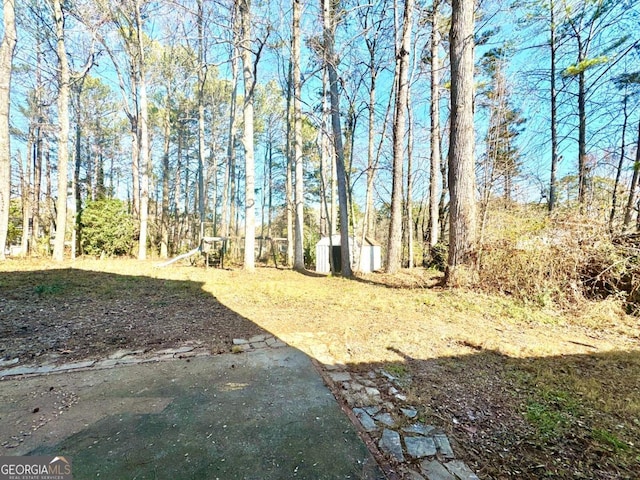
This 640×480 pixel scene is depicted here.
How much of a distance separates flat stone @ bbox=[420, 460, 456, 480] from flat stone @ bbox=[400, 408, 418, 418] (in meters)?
0.32

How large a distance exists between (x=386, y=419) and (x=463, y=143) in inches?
180

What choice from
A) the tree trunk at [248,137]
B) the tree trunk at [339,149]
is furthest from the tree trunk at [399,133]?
the tree trunk at [248,137]

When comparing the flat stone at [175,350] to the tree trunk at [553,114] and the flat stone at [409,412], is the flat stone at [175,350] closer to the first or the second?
the flat stone at [409,412]

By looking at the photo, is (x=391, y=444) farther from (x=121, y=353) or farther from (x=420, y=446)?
(x=121, y=353)

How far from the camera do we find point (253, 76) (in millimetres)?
7066

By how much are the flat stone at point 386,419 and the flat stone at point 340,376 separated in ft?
1.49

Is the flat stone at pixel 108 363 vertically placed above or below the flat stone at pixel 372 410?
above

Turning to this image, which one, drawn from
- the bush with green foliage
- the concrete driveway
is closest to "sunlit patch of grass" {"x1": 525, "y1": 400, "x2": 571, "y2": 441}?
the concrete driveway

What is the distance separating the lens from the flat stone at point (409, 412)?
1673 millimetres

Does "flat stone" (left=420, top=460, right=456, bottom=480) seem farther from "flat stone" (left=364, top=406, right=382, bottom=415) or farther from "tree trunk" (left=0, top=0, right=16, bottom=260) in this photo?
"tree trunk" (left=0, top=0, right=16, bottom=260)

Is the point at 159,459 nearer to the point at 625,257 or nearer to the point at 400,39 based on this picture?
the point at 625,257

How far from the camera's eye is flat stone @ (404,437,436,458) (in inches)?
54.7

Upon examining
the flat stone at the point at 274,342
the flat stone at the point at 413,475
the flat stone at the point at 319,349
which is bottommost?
the flat stone at the point at 413,475

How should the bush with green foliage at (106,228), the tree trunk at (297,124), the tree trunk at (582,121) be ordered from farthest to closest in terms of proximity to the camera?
the bush with green foliage at (106,228), the tree trunk at (582,121), the tree trunk at (297,124)
